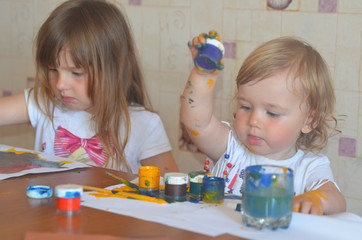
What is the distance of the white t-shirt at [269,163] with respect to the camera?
1486mm

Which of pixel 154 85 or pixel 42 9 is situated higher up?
pixel 42 9

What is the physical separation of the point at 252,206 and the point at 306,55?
0.63 meters

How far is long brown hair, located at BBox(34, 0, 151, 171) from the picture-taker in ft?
5.97

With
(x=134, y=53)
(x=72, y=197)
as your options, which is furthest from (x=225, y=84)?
(x=72, y=197)

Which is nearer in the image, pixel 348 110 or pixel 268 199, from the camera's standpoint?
pixel 268 199

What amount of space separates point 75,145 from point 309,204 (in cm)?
102

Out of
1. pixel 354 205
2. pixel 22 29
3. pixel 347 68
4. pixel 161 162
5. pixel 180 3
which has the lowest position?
pixel 354 205

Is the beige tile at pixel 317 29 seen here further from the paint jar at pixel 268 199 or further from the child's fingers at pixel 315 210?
the paint jar at pixel 268 199

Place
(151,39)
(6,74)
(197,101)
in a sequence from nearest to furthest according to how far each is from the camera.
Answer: (197,101), (151,39), (6,74)

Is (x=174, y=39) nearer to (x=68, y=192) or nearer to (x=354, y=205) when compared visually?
(x=354, y=205)

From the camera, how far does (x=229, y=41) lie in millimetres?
2117

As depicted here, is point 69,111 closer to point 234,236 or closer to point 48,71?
point 48,71

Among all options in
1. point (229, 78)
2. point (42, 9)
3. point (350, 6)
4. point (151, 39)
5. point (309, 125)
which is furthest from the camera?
point (42, 9)

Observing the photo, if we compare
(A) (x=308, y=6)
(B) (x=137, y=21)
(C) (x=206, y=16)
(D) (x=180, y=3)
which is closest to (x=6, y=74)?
(B) (x=137, y=21)
